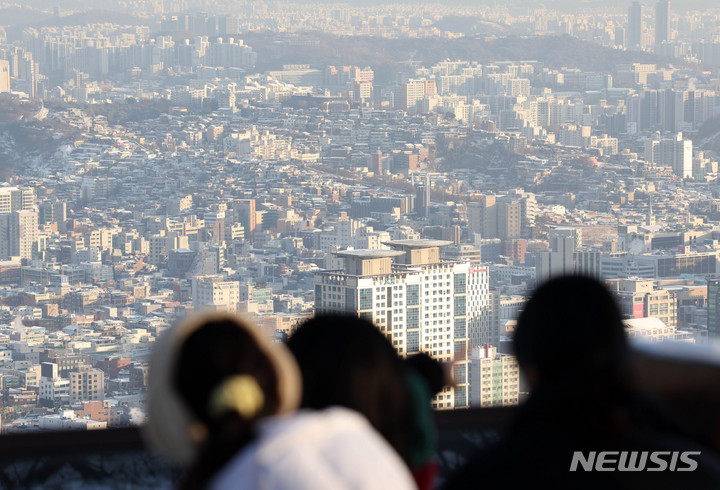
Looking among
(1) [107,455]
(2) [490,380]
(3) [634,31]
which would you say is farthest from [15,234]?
(1) [107,455]

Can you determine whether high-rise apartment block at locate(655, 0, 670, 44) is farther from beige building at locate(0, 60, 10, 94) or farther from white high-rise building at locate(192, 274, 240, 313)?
white high-rise building at locate(192, 274, 240, 313)

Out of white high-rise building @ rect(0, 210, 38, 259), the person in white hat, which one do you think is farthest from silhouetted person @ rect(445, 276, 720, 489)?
white high-rise building @ rect(0, 210, 38, 259)

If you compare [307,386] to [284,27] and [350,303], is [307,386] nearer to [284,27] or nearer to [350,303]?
[350,303]

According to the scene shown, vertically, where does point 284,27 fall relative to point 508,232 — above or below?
above

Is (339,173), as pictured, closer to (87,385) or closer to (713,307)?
(713,307)

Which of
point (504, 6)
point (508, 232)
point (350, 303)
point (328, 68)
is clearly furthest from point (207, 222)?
point (504, 6)

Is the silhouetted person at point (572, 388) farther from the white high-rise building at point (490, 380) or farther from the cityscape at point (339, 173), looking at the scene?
the white high-rise building at point (490, 380)

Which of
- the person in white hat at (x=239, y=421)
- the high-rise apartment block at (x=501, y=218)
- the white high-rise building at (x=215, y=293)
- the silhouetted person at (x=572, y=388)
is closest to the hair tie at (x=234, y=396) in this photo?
the person in white hat at (x=239, y=421)
